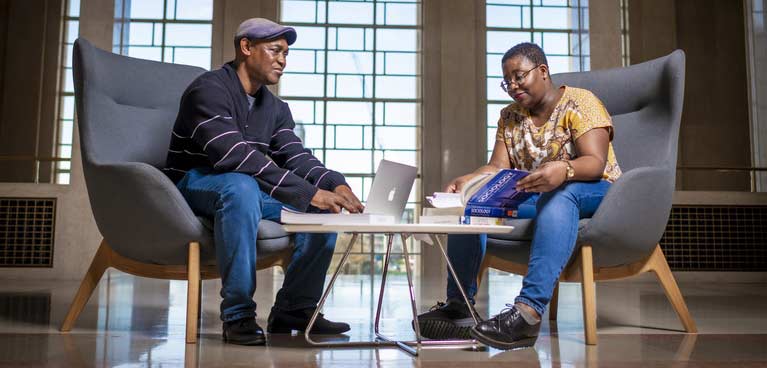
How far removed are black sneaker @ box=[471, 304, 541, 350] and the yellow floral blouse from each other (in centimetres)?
66

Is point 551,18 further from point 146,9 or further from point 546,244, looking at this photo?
point 546,244

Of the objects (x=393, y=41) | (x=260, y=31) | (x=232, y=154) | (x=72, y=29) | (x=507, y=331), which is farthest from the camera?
(x=72, y=29)

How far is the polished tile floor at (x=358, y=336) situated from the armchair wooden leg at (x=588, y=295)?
47mm

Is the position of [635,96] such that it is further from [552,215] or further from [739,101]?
[739,101]

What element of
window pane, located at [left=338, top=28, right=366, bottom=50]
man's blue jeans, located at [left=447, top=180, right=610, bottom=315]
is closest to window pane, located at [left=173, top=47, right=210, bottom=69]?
window pane, located at [left=338, top=28, right=366, bottom=50]

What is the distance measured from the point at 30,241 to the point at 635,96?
4.71 metres

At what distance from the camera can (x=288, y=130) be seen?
2578 mm

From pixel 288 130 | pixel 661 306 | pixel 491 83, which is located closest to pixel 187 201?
pixel 288 130

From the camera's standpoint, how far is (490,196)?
1.96 m

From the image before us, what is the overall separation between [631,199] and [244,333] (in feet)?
4.11

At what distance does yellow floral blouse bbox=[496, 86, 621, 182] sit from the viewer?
7.41 feet

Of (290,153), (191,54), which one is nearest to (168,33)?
(191,54)

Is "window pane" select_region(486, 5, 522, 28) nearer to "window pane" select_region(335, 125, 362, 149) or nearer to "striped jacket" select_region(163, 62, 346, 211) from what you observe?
"window pane" select_region(335, 125, 362, 149)

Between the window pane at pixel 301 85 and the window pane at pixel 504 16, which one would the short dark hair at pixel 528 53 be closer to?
the window pane at pixel 301 85
